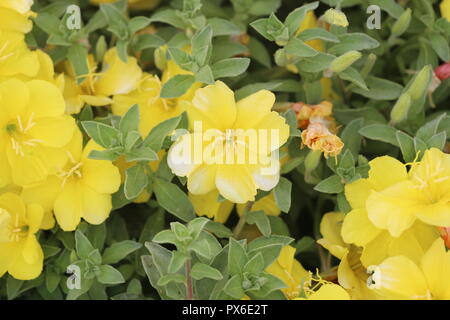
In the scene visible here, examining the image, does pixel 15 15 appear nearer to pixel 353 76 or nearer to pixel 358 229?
pixel 353 76

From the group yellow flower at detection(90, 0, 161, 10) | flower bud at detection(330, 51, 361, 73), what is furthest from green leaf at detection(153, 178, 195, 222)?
yellow flower at detection(90, 0, 161, 10)

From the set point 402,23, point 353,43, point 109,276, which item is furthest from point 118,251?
point 402,23

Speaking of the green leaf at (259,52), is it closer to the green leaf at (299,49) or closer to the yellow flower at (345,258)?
the green leaf at (299,49)

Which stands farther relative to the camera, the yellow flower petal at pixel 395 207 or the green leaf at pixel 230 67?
the green leaf at pixel 230 67

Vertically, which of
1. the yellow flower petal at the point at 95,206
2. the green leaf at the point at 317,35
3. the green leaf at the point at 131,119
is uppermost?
the green leaf at the point at 317,35

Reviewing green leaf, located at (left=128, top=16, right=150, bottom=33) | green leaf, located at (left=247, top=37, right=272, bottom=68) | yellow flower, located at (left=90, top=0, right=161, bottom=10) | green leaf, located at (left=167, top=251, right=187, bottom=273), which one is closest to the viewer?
green leaf, located at (left=167, top=251, right=187, bottom=273)

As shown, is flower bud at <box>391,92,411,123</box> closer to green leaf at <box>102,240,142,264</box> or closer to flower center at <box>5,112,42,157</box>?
green leaf at <box>102,240,142,264</box>

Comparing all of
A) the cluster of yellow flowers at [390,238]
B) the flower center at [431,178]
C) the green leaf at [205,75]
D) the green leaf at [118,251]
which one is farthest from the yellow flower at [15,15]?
the flower center at [431,178]
